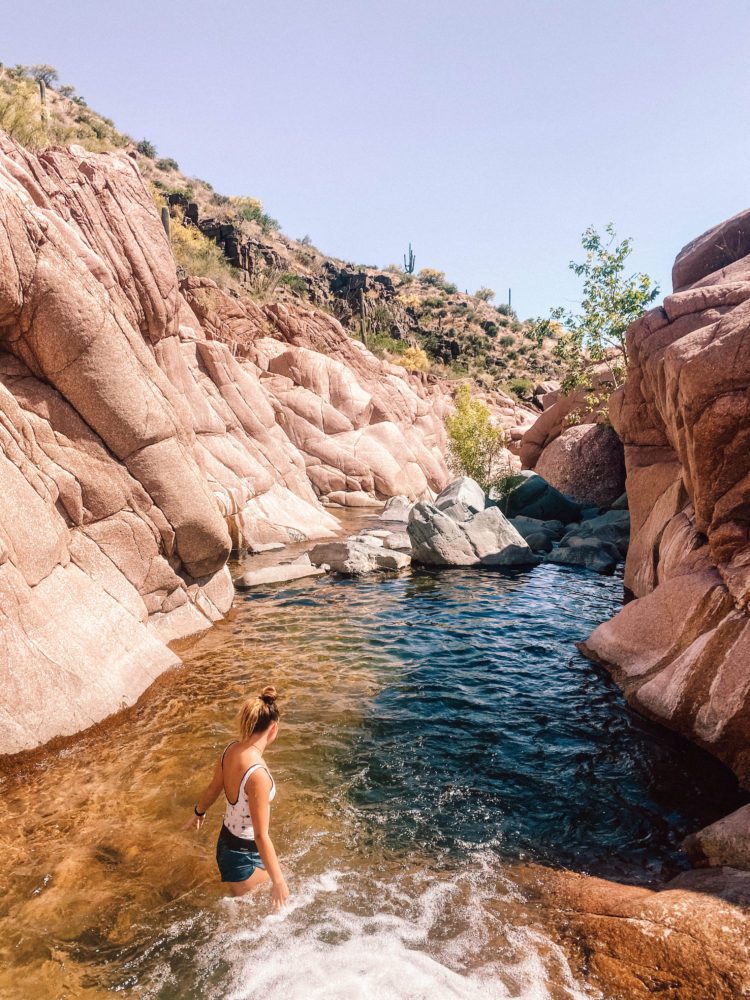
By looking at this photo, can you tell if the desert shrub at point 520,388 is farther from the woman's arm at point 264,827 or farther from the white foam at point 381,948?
the woman's arm at point 264,827

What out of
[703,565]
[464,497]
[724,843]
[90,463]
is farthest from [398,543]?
[724,843]

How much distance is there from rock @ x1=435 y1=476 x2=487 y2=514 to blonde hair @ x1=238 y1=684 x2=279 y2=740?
53.3 feet

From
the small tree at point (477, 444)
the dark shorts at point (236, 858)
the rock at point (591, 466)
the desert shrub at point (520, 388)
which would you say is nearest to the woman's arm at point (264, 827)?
the dark shorts at point (236, 858)

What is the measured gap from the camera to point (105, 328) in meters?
9.73

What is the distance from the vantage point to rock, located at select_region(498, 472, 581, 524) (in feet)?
82.8

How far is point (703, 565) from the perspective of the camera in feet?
27.8

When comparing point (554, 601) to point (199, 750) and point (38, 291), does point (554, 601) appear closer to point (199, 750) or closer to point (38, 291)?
point (199, 750)

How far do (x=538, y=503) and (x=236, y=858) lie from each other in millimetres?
22495

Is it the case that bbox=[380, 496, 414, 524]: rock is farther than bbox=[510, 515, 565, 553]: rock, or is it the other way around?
bbox=[380, 496, 414, 524]: rock

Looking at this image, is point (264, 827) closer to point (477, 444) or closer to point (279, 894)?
point (279, 894)

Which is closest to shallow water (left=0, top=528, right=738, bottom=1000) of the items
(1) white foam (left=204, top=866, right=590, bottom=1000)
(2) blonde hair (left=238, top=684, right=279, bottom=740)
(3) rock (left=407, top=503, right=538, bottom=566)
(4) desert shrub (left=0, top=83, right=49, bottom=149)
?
(1) white foam (left=204, top=866, right=590, bottom=1000)

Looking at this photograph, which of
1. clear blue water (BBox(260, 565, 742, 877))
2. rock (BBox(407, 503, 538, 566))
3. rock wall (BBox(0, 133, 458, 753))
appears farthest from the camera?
rock (BBox(407, 503, 538, 566))

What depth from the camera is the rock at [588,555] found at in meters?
17.8

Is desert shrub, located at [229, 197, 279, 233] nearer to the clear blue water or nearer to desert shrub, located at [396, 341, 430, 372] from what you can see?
desert shrub, located at [396, 341, 430, 372]
